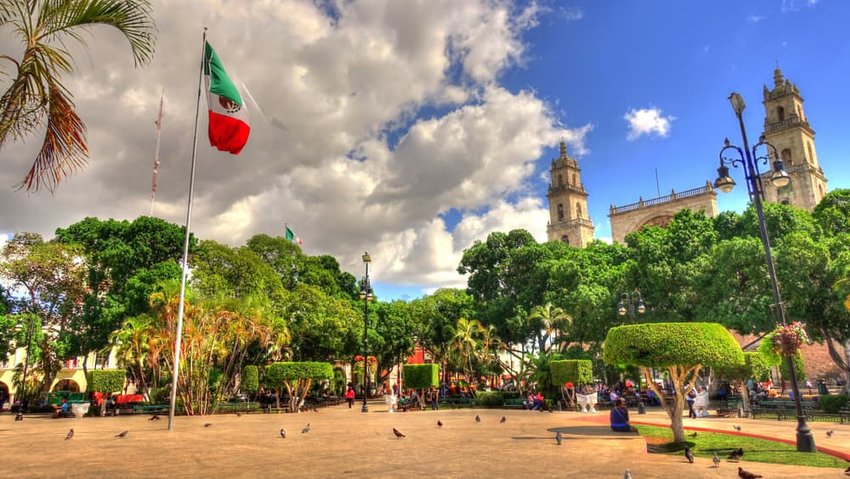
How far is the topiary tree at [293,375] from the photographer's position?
92.2 feet

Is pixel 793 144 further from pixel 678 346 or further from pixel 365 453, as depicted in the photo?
pixel 365 453

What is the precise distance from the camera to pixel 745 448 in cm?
1260

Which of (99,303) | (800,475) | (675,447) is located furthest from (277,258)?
(800,475)

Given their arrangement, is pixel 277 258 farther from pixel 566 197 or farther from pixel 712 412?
pixel 566 197

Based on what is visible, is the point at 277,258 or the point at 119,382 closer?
the point at 119,382

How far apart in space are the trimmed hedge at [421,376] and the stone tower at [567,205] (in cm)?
4574

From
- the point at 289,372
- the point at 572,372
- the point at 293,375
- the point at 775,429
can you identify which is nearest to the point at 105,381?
the point at 289,372

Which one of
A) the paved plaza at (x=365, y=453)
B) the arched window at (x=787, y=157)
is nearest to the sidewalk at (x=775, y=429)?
the paved plaza at (x=365, y=453)

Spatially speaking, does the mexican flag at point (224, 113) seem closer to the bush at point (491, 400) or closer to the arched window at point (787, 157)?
the bush at point (491, 400)

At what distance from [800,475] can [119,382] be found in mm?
30209

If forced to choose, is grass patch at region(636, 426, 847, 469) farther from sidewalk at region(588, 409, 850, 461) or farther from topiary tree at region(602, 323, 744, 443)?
topiary tree at region(602, 323, 744, 443)

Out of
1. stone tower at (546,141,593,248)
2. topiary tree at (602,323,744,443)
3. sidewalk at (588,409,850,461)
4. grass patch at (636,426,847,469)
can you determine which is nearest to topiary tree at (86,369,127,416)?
sidewalk at (588,409,850,461)

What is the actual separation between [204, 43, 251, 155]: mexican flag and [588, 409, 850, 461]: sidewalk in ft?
56.0

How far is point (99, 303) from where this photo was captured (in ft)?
111
